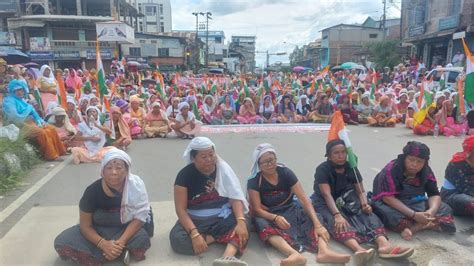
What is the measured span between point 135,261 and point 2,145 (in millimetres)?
3481

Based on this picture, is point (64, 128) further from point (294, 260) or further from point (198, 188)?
point (294, 260)

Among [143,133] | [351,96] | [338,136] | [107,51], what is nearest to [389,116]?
[351,96]

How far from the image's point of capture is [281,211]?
3580mm

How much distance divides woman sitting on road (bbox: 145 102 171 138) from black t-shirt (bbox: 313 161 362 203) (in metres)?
6.01

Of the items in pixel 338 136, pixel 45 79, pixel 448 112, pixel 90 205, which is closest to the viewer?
pixel 90 205

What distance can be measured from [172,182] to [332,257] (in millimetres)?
2979

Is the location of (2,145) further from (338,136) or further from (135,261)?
(338,136)

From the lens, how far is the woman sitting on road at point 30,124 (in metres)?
6.65

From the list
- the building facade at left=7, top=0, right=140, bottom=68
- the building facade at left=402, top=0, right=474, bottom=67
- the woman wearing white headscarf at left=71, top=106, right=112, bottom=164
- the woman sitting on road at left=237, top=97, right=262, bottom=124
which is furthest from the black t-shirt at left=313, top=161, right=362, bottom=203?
the building facade at left=7, top=0, right=140, bottom=68

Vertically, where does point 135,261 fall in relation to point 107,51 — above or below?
below

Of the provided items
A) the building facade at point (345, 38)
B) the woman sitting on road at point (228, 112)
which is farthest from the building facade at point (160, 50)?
the woman sitting on road at point (228, 112)

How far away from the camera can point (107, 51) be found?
1658 inches

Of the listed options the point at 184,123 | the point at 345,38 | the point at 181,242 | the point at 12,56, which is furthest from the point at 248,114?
the point at 345,38

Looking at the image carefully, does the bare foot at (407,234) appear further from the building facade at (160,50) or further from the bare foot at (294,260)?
the building facade at (160,50)
